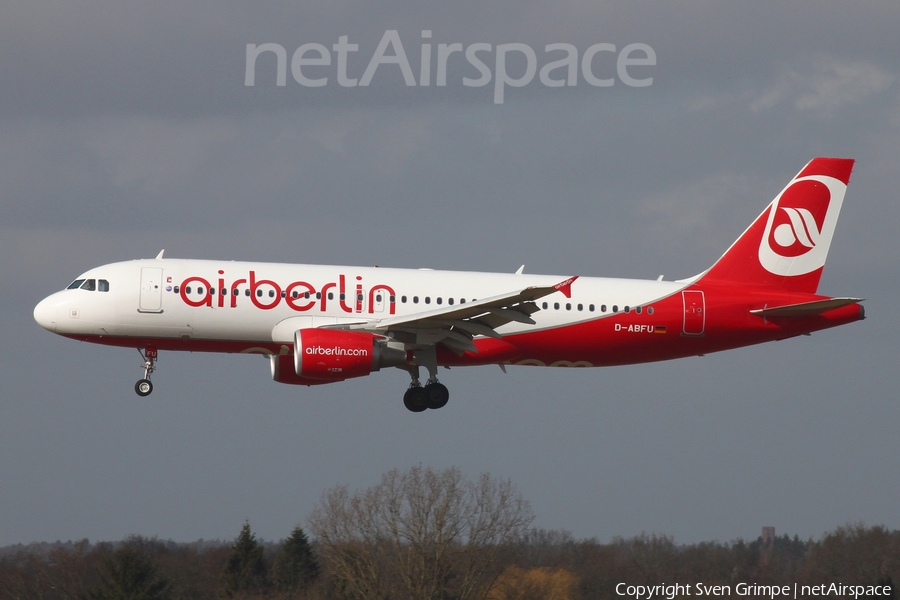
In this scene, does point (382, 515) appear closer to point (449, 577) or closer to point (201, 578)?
point (449, 577)

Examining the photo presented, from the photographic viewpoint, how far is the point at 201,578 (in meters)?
79.4

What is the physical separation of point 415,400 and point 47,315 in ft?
40.1

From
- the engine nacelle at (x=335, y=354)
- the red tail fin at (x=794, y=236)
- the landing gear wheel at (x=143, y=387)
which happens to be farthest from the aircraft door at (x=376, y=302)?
the red tail fin at (x=794, y=236)

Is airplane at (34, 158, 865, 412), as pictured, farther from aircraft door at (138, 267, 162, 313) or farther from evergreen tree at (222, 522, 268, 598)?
evergreen tree at (222, 522, 268, 598)

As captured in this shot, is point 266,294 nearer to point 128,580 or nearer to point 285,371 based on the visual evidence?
point 285,371

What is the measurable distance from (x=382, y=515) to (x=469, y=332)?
21.3m

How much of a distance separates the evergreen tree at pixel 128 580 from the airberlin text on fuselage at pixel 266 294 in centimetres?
2493

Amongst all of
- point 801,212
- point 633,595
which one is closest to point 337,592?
point 633,595

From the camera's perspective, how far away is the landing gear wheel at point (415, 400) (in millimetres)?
41062

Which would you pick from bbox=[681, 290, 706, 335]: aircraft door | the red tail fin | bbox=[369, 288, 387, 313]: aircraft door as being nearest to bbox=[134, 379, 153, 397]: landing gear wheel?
bbox=[369, 288, 387, 313]: aircraft door

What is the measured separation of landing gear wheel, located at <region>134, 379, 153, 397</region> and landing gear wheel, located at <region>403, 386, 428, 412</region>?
8.44 m

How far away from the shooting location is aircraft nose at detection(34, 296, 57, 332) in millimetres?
39188

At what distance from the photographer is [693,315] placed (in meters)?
Result: 42.2

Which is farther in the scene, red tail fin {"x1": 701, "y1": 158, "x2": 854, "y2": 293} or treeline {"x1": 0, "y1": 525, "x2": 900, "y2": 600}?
treeline {"x1": 0, "y1": 525, "x2": 900, "y2": 600}
